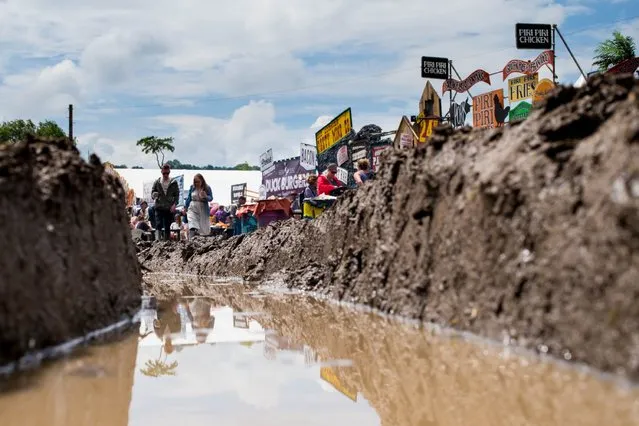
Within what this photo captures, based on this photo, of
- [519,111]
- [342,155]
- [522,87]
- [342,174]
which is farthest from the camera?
[342,155]

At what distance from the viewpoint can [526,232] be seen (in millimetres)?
5719

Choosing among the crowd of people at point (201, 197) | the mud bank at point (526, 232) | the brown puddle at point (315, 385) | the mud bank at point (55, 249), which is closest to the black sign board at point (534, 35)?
the crowd of people at point (201, 197)

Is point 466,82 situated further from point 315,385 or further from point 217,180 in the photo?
point 217,180

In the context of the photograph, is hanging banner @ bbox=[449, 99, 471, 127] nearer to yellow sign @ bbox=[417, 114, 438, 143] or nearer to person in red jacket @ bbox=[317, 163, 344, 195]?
yellow sign @ bbox=[417, 114, 438, 143]

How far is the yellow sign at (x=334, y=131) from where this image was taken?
27281mm

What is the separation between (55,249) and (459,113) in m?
22.2

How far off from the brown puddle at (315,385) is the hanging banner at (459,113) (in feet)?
65.7

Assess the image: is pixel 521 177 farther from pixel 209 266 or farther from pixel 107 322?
pixel 209 266

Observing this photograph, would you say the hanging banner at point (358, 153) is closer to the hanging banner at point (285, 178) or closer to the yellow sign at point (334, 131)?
the yellow sign at point (334, 131)

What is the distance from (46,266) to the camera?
5.85 metres

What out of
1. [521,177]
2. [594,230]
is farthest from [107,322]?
[594,230]

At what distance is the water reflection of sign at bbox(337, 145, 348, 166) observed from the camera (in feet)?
89.8

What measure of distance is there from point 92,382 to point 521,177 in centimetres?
323

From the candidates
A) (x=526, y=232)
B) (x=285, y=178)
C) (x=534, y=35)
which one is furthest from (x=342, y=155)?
(x=526, y=232)
